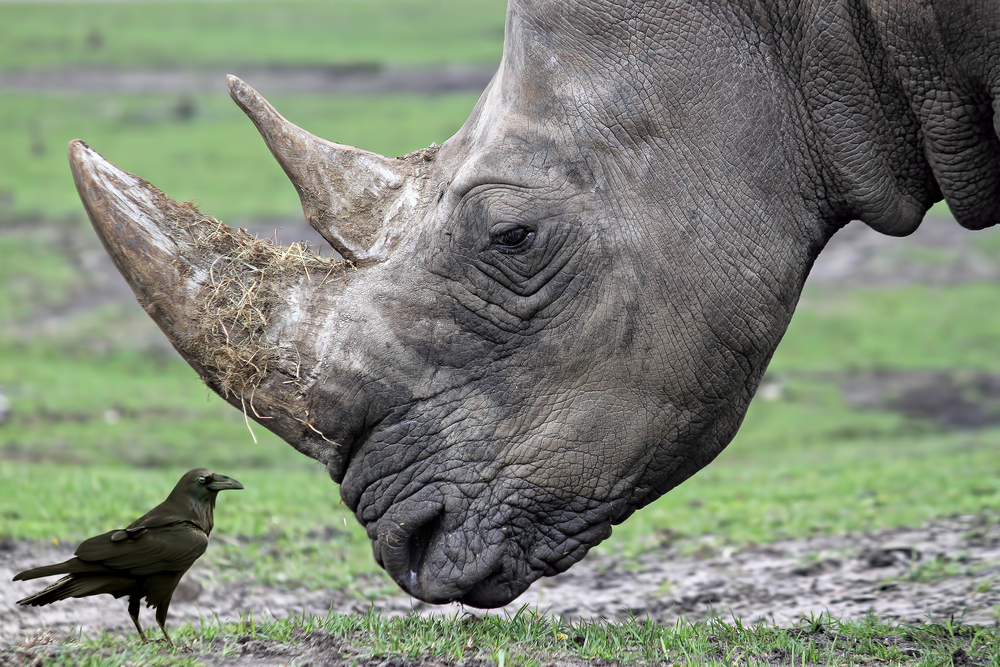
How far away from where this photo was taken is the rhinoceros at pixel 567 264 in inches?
149

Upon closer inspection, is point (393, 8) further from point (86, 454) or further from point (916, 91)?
point (916, 91)

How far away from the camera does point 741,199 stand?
3.81m

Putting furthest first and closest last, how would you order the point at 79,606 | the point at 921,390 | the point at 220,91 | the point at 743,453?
1. the point at 220,91
2. the point at 921,390
3. the point at 743,453
4. the point at 79,606

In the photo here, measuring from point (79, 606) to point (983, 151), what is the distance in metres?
4.22

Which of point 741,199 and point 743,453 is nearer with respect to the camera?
point 741,199

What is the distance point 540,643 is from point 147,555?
1366 mm

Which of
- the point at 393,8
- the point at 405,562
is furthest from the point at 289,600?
the point at 393,8

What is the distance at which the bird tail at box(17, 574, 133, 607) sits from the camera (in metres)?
3.50

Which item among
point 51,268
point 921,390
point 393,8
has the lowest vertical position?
Answer: point 921,390

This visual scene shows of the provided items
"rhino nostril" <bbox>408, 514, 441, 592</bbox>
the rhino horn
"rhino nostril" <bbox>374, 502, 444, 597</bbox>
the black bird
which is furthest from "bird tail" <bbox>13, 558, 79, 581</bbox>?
"rhino nostril" <bbox>408, 514, 441, 592</bbox>

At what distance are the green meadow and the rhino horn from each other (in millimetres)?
834

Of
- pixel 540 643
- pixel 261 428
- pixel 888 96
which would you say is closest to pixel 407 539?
pixel 540 643

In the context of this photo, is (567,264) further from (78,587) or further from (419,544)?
(78,587)

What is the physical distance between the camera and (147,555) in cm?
362
